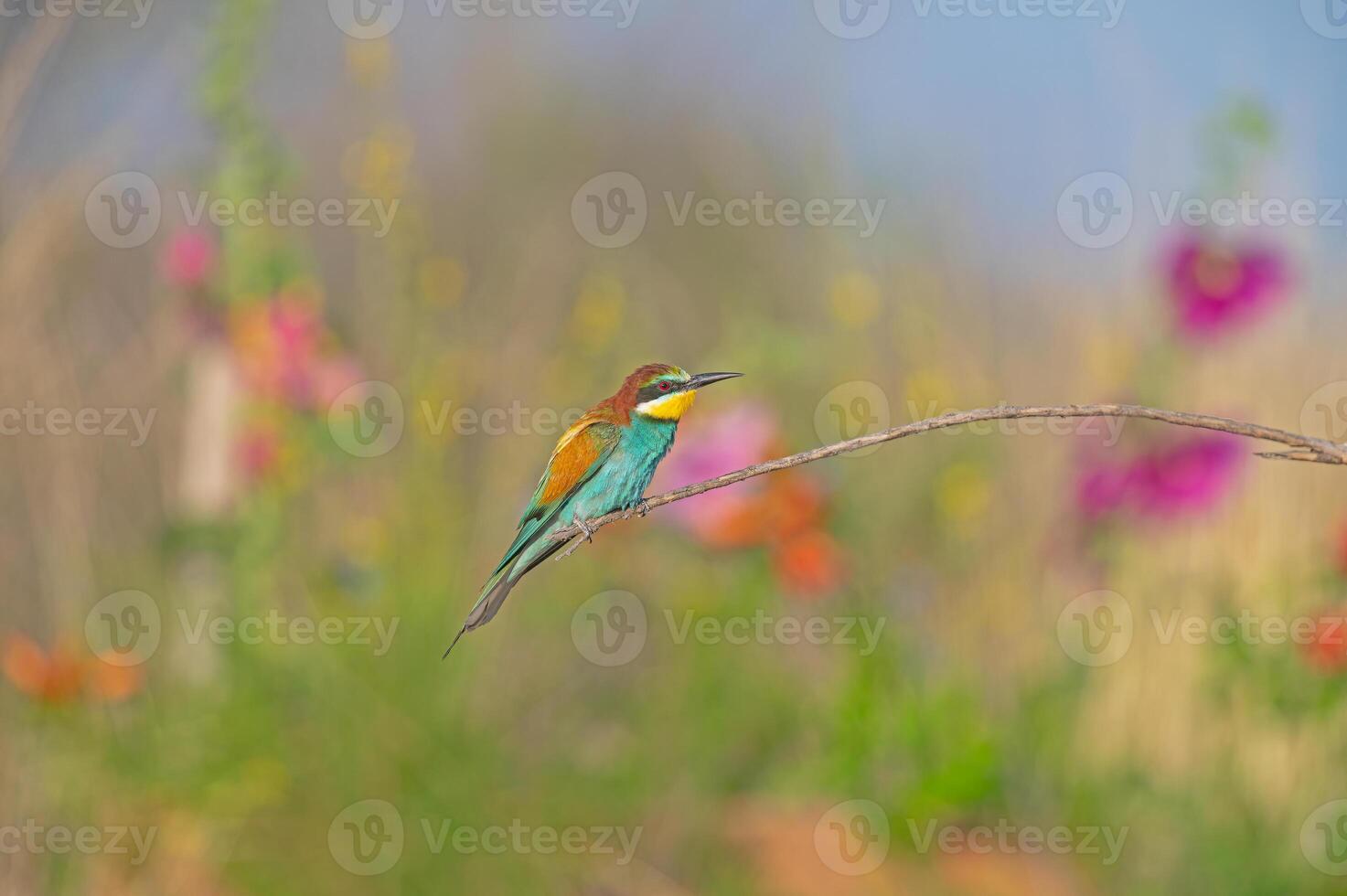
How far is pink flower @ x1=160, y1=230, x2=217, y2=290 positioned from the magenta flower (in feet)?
8.39

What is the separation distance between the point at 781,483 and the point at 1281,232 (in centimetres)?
165

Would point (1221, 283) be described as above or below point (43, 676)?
above

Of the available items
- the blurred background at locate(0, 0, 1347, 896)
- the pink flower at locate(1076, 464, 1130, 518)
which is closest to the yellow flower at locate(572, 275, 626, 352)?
the blurred background at locate(0, 0, 1347, 896)

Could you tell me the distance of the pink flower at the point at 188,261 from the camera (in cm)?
385

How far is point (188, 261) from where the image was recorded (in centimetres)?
385

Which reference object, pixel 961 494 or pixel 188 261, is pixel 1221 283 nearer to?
pixel 961 494

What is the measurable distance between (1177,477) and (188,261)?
2.74 m

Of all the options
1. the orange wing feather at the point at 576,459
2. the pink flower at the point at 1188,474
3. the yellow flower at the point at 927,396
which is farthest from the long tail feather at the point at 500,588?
the yellow flower at the point at 927,396

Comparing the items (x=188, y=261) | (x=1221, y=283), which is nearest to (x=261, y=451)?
(x=188, y=261)

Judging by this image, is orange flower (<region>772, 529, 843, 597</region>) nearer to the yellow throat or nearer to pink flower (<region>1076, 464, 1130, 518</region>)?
pink flower (<region>1076, 464, 1130, 518</region>)

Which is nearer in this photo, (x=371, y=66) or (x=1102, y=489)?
(x=1102, y=489)

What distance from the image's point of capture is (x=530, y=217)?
312 inches

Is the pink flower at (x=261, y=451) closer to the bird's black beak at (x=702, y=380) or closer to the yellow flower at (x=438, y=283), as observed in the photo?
the yellow flower at (x=438, y=283)

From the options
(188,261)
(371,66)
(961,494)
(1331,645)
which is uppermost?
(371,66)
